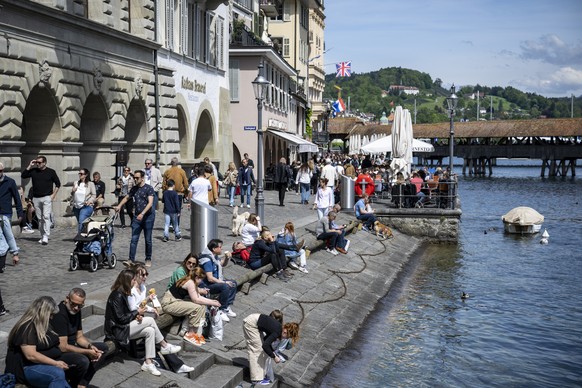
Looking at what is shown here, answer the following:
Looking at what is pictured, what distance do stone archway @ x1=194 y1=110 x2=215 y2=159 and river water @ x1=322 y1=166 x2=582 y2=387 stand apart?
1160cm

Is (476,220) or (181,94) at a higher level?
(181,94)

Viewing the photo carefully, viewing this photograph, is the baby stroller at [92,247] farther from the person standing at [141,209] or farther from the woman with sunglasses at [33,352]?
the woman with sunglasses at [33,352]

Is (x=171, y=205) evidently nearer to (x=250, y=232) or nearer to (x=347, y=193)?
(x=250, y=232)

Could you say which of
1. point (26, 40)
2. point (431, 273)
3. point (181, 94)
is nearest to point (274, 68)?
point (181, 94)

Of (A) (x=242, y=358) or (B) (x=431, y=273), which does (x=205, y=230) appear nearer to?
(A) (x=242, y=358)

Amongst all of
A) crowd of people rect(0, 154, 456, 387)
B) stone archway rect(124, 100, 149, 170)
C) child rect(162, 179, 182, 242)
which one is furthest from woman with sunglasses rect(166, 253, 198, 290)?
stone archway rect(124, 100, 149, 170)

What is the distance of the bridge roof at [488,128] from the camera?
97.4m

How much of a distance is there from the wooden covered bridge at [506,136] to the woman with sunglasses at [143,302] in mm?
80619


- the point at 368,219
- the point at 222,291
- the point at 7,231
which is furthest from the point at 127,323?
the point at 368,219

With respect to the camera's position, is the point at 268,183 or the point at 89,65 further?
the point at 268,183

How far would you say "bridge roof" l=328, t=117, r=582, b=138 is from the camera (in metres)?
97.4

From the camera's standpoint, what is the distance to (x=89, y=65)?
82.3 ft

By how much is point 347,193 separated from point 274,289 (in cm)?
1597

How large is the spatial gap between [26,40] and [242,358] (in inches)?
446
